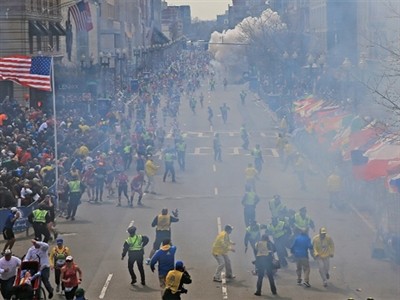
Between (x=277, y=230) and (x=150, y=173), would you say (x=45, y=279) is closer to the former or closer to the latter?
(x=277, y=230)

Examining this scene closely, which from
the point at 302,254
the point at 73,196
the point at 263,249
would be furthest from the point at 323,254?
the point at 73,196

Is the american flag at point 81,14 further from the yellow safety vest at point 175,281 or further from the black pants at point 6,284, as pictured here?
the yellow safety vest at point 175,281

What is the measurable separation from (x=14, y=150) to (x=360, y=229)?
33.7ft

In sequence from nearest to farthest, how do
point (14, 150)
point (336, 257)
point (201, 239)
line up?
point (336, 257) → point (201, 239) → point (14, 150)

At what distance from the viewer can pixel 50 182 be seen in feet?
83.4

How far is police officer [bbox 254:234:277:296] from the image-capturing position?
639 inches

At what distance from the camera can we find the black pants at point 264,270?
53.2 feet

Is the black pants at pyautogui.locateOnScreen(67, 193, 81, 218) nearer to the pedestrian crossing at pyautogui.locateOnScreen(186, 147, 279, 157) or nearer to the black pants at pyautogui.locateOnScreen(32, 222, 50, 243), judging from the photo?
the black pants at pyautogui.locateOnScreen(32, 222, 50, 243)

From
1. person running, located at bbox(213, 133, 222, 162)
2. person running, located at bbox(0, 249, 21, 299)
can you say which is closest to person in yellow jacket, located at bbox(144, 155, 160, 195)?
person running, located at bbox(213, 133, 222, 162)

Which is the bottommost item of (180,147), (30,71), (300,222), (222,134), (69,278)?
(222,134)

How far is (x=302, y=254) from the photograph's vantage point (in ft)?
55.5

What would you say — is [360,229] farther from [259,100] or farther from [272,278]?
[259,100]

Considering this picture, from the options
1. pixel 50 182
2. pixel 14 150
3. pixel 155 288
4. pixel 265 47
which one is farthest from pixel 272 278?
pixel 265 47

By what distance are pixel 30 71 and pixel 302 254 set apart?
37.5ft
